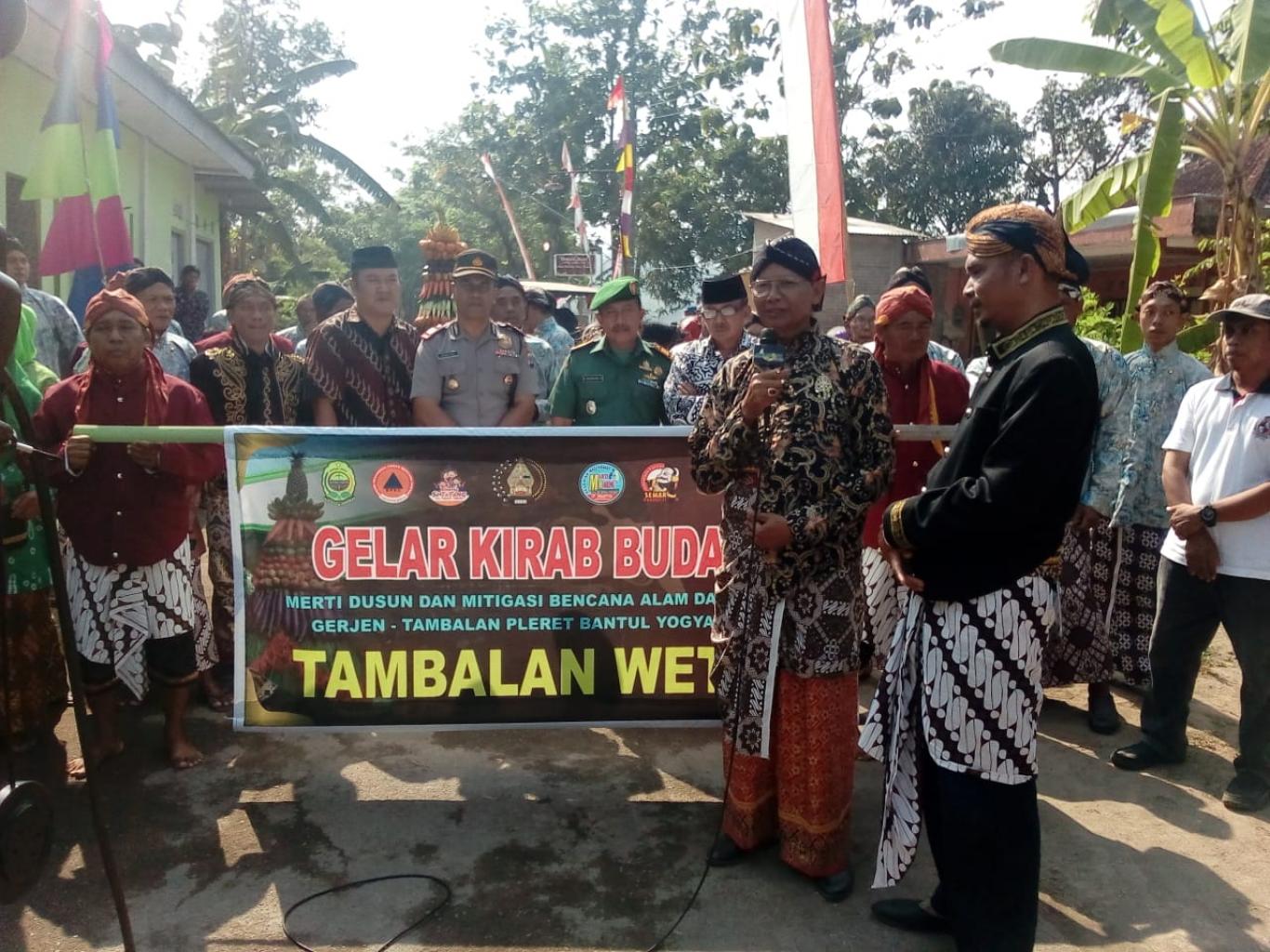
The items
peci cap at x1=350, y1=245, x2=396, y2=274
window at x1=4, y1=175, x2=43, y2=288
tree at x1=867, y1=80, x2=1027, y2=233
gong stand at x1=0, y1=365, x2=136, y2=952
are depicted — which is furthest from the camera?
tree at x1=867, y1=80, x2=1027, y2=233

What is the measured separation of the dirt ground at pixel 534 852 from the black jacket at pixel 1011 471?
3.84ft

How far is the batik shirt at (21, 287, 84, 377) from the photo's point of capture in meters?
5.06

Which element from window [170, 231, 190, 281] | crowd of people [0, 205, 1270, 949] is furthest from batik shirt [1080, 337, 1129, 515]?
window [170, 231, 190, 281]

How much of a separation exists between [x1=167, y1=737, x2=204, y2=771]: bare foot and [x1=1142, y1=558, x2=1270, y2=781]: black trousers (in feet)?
12.4

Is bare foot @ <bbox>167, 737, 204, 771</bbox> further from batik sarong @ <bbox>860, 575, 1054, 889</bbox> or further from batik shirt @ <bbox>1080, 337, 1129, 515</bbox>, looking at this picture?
batik shirt @ <bbox>1080, 337, 1129, 515</bbox>

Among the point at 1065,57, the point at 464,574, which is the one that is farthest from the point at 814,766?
the point at 1065,57

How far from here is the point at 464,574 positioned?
3.47 meters

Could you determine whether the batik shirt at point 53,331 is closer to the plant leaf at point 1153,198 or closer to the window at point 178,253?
the plant leaf at point 1153,198

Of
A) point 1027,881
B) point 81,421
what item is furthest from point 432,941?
point 81,421

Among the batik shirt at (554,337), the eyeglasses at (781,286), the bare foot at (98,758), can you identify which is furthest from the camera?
the batik shirt at (554,337)

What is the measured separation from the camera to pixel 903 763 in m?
2.67

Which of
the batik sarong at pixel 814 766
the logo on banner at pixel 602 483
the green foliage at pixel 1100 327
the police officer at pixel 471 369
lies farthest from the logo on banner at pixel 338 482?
the green foliage at pixel 1100 327

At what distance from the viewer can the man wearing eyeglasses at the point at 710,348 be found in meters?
4.30

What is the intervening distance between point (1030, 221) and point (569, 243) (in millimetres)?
34321
